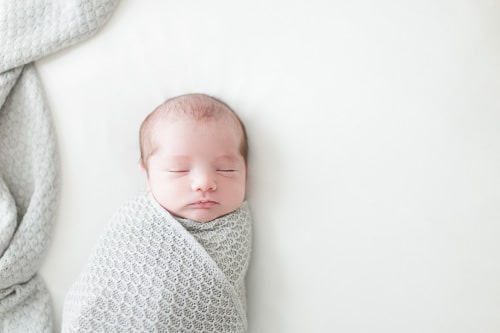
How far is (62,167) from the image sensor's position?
1.29 metres

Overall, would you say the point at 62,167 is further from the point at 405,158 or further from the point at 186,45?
the point at 405,158

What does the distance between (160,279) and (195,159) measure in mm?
252

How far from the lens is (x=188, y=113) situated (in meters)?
1.16

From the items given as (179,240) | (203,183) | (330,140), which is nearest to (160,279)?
(179,240)

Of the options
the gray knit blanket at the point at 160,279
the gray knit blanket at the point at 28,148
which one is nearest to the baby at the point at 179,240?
the gray knit blanket at the point at 160,279

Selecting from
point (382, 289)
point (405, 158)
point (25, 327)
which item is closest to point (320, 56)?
point (405, 158)

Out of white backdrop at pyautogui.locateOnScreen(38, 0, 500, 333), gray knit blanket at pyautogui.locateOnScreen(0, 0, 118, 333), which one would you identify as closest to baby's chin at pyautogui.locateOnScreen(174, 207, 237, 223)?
white backdrop at pyautogui.locateOnScreen(38, 0, 500, 333)

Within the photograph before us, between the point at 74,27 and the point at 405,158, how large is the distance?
0.77 metres

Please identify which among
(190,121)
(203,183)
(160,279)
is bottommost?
(160,279)

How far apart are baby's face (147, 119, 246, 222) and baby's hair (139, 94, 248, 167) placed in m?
0.02

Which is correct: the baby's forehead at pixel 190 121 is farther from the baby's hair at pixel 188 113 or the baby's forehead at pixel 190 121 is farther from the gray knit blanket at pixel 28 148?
the gray knit blanket at pixel 28 148

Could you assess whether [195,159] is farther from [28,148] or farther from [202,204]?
[28,148]

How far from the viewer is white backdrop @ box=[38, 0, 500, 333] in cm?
110

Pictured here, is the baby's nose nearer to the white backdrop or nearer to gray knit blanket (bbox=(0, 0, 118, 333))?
the white backdrop
